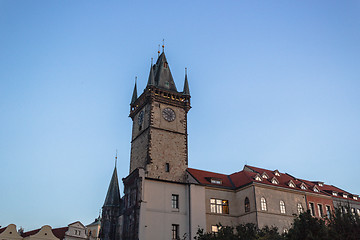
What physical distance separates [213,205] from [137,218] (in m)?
10.9

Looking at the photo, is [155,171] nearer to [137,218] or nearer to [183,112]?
[137,218]

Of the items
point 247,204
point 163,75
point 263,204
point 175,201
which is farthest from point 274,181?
point 163,75

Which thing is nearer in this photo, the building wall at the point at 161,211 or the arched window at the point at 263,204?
the building wall at the point at 161,211

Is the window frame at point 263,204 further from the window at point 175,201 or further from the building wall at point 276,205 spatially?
the window at point 175,201

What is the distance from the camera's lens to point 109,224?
47.8 m

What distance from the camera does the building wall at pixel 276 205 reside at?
1708 inches

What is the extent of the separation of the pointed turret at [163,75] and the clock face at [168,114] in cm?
419

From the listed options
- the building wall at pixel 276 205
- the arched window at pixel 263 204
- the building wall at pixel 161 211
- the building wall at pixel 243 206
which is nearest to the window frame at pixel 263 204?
the arched window at pixel 263 204

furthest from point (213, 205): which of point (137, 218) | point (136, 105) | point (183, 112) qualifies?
point (136, 105)

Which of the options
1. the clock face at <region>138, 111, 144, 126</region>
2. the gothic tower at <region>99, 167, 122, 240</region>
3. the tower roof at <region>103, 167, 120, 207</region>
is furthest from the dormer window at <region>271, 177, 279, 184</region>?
the tower roof at <region>103, 167, 120, 207</region>

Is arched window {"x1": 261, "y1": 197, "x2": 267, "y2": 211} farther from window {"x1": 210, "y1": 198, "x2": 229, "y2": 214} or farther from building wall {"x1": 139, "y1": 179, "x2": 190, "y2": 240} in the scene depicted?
building wall {"x1": 139, "y1": 179, "x2": 190, "y2": 240}

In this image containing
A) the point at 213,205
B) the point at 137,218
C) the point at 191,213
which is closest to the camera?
the point at 137,218

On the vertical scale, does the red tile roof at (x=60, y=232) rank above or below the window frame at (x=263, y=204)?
below

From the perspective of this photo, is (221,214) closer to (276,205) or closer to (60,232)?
(276,205)
